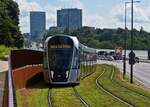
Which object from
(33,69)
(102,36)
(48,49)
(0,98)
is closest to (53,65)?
(48,49)

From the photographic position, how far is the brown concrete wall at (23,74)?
30947 mm

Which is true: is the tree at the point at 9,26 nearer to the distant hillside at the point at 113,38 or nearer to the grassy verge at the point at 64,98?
the grassy verge at the point at 64,98

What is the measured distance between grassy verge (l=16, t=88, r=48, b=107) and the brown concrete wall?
0.99 m

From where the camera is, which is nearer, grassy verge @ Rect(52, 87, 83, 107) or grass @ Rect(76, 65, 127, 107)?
grassy verge @ Rect(52, 87, 83, 107)

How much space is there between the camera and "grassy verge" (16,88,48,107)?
23962 mm

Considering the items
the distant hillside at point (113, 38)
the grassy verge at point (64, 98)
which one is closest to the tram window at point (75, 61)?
the grassy verge at point (64, 98)

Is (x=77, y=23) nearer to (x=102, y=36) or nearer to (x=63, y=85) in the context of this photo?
(x=102, y=36)

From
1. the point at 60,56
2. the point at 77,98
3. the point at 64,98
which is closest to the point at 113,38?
the point at 60,56

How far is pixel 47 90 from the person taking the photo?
32000mm

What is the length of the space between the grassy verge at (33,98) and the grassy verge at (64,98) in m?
0.48

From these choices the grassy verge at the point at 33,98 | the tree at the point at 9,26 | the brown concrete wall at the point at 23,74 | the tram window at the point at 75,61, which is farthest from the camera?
the tree at the point at 9,26

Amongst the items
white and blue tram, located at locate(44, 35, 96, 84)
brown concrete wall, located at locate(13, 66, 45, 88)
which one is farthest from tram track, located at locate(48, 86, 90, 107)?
brown concrete wall, located at locate(13, 66, 45, 88)

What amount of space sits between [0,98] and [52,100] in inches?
212

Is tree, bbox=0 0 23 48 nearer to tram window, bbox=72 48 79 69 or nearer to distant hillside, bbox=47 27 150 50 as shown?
tram window, bbox=72 48 79 69
